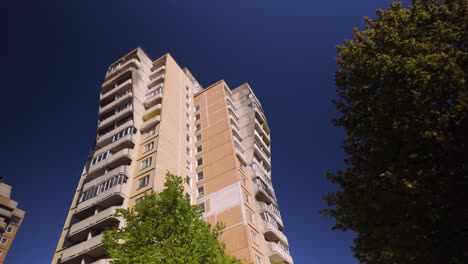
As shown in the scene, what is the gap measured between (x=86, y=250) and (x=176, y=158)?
14.2 metres

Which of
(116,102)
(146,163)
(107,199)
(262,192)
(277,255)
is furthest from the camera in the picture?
(116,102)

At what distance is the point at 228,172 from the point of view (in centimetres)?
3878

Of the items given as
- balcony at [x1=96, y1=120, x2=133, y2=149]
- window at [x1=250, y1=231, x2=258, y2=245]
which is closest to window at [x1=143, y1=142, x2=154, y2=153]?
balcony at [x1=96, y1=120, x2=133, y2=149]

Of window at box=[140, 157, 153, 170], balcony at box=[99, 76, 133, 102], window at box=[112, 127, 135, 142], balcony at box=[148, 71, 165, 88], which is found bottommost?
window at box=[140, 157, 153, 170]

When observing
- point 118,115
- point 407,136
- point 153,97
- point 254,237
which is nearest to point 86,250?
point 254,237

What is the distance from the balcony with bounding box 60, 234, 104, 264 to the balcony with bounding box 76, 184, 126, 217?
13.7 feet

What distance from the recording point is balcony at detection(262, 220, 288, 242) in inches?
1373

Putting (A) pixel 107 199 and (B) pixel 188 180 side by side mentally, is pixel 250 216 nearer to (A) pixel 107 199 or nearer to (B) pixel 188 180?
(B) pixel 188 180

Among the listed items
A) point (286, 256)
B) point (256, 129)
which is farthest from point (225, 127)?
point (286, 256)

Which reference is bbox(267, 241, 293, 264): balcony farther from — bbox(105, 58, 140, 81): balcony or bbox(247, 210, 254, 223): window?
bbox(105, 58, 140, 81): balcony

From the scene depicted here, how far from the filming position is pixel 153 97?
1768 inches

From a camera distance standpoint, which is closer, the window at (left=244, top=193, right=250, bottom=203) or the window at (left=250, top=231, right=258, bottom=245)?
the window at (left=250, top=231, right=258, bottom=245)

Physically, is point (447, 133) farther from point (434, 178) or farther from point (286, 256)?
point (286, 256)

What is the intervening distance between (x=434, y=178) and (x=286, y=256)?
29670 millimetres
